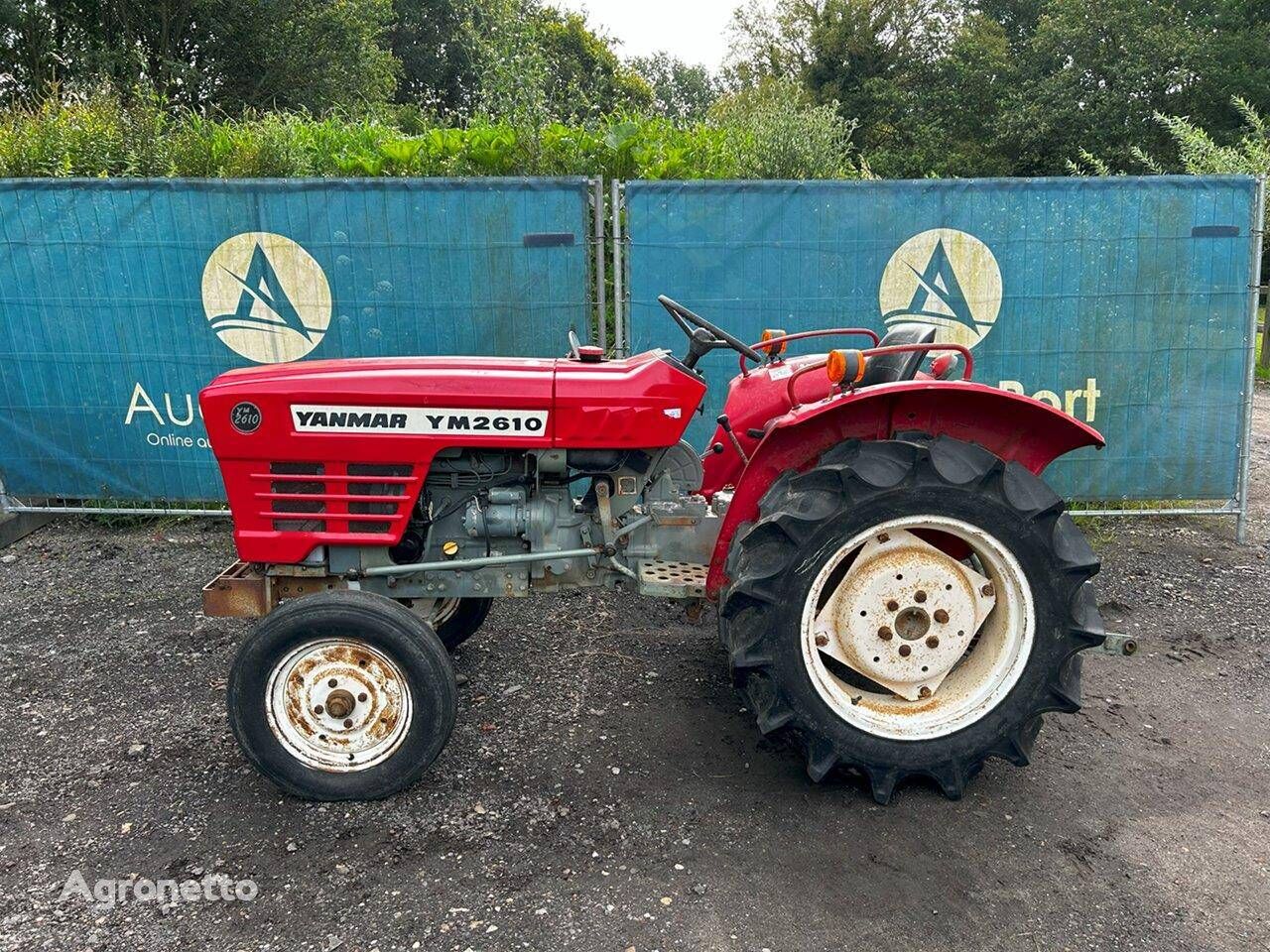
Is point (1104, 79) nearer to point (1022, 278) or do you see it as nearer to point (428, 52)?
point (428, 52)

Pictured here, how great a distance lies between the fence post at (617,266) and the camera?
17.0ft

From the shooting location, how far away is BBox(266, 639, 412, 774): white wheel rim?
2.80m

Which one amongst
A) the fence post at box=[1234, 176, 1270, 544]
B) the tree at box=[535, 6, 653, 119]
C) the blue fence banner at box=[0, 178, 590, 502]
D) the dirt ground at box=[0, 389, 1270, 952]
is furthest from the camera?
the tree at box=[535, 6, 653, 119]

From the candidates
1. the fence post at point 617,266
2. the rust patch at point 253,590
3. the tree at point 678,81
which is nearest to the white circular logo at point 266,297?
the fence post at point 617,266

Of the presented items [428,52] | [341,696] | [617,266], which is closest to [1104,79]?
[428,52]

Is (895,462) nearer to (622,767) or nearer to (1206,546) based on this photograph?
(622,767)

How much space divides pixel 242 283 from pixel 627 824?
420 cm

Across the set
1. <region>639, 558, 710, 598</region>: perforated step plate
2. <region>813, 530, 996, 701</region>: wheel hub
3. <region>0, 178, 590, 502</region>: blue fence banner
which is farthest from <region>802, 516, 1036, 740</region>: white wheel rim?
<region>0, 178, 590, 502</region>: blue fence banner

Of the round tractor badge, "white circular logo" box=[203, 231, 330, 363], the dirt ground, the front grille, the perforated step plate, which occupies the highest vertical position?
"white circular logo" box=[203, 231, 330, 363]

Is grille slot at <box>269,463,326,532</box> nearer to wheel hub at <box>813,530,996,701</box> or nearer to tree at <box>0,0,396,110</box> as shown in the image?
wheel hub at <box>813,530,996,701</box>

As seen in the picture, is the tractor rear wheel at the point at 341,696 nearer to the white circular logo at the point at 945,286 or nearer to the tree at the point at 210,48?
the white circular logo at the point at 945,286

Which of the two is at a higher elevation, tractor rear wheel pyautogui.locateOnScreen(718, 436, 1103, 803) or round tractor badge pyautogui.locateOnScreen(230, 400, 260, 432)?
round tractor badge pyautogui.locateOnScreen(230, 400, 260, 432)

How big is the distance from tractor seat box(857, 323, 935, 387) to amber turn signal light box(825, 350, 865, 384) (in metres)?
0.41

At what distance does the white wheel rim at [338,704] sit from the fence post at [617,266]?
2962mm
